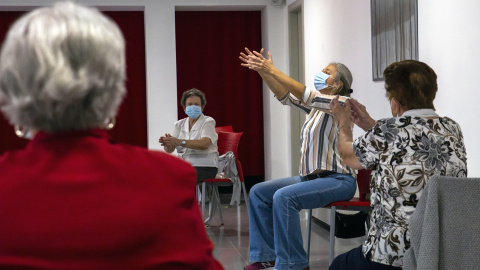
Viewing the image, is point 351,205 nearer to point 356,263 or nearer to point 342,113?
point 342,113

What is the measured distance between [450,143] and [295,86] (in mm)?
1401

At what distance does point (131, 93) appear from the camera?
8352mm

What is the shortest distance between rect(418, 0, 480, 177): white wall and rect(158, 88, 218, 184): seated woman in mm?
2292

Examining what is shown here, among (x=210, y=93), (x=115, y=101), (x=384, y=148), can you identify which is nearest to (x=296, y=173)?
(x=210, y=93)

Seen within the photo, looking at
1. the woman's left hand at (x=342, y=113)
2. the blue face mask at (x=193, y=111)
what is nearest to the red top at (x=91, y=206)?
the woman's left hand at (x=342, y=113)

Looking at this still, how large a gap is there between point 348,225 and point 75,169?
2994mm

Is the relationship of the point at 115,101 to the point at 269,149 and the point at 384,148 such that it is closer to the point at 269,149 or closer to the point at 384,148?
the point at 384,148

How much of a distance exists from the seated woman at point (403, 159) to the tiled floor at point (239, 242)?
1.96m

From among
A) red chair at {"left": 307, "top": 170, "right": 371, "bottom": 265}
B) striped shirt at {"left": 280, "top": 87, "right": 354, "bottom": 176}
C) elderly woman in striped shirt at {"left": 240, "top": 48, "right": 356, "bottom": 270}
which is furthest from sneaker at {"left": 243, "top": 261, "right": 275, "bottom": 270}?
striped shirt at {"left": 280, "top": 87, "right": 354, "bottom": 176}

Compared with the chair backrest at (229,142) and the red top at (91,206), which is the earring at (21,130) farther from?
the chair backrest at (229,142)

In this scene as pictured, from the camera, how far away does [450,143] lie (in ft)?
7.59

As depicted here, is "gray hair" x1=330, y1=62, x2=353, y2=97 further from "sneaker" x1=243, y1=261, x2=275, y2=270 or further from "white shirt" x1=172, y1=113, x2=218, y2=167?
"white shirt" x1=172, y1=113, x2=218, y2=167

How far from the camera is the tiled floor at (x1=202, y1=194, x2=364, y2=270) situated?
4473 millimetres

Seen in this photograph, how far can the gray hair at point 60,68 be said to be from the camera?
1002mm
